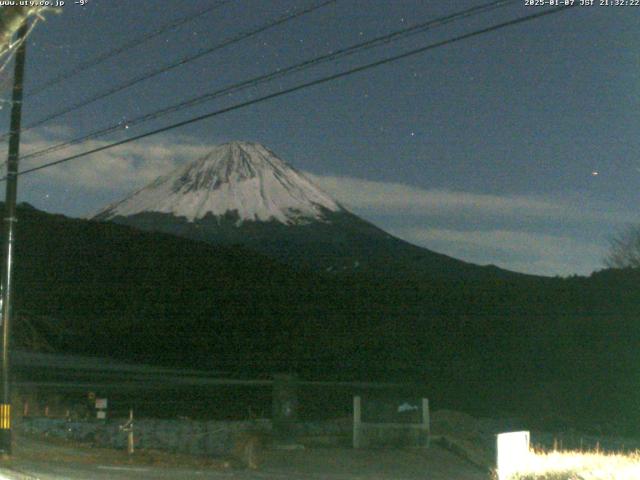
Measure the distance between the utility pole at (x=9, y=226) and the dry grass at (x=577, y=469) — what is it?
9.32 m

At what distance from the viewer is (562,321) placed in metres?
59.9

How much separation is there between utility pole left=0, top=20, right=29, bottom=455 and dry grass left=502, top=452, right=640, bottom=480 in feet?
30.6

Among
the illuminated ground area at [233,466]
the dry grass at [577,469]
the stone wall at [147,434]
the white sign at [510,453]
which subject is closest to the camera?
the dry grass at [577,469]

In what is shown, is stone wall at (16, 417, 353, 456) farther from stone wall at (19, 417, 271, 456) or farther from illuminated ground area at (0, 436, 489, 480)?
illuminated ground area at (0, 436, 489, 480)

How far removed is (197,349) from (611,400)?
3171cm

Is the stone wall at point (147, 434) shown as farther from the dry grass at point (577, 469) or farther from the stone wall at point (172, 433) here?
the dry grass at point (577, 469)

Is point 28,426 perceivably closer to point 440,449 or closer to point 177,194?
point 440,449

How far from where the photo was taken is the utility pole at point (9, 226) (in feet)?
51.1

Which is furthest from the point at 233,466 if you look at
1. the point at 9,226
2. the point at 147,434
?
the point at 147,434

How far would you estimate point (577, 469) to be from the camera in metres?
10.9

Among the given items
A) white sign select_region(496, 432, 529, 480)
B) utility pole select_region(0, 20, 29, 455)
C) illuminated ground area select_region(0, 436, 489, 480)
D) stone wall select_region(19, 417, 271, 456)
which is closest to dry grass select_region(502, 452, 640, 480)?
white sign select_region(496, 432, 529, 480)

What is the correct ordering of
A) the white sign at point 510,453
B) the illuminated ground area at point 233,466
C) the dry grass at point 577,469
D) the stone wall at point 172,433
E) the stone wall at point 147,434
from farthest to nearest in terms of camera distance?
the stone wall at point 147,434
the stone wall at point 172,433
the illuminated ground area at point 233,466
the white sign at point 510,453
the dry grass at point 577,469

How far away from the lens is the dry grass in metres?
10.2

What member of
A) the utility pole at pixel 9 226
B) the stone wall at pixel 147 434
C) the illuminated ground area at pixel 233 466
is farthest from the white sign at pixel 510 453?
the stone wall at pixel 147 434
